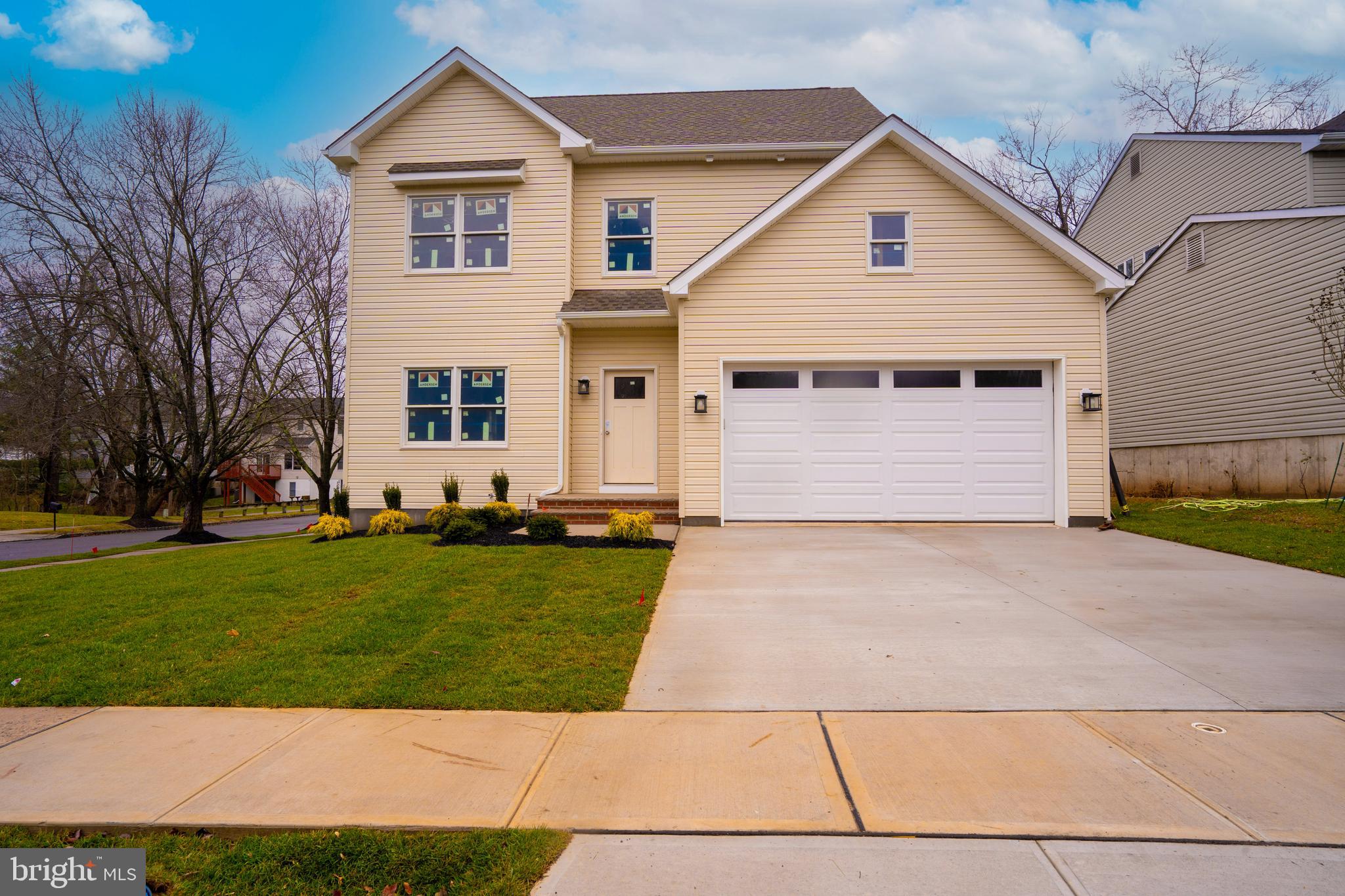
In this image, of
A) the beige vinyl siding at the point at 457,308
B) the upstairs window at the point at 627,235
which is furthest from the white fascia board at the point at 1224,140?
the beige vinyl siding at the point at 457,308

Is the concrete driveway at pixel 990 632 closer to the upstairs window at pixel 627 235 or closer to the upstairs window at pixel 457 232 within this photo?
the upstairs window at pixel 627 235

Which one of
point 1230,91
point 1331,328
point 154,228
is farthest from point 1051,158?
point 154,228

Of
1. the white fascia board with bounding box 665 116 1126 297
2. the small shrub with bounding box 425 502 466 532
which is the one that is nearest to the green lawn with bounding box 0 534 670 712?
the small shrub with bounding box 425 502 466 532

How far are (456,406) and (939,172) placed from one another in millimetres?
9062

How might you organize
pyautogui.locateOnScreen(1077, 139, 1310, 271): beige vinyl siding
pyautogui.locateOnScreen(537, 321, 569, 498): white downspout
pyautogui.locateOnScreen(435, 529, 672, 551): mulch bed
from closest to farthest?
pyautogui.locateOnScreen(435, 529, 672, 551): mulch bed < pyautogui.locateOnScreen(537, 321, 569, 498): white downspout < pyautogui.locateOnScreen(1077, 139, 1310, 271): beige vinyl siding

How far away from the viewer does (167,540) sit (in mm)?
16266

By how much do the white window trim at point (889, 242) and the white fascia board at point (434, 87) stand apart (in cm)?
522

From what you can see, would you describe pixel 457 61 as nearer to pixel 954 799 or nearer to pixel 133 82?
pixel 133 82

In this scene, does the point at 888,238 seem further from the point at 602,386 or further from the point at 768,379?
the point at 602,386

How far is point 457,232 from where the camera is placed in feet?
43.9

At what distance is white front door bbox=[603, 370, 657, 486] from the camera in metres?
13.3

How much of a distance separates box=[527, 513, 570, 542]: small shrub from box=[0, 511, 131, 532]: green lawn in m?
20.9

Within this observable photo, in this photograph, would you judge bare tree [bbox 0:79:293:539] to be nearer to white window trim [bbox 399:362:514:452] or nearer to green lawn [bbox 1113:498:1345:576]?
white window trim [bbox 399:362:514:452]

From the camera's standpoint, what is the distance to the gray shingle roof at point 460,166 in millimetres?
13047
